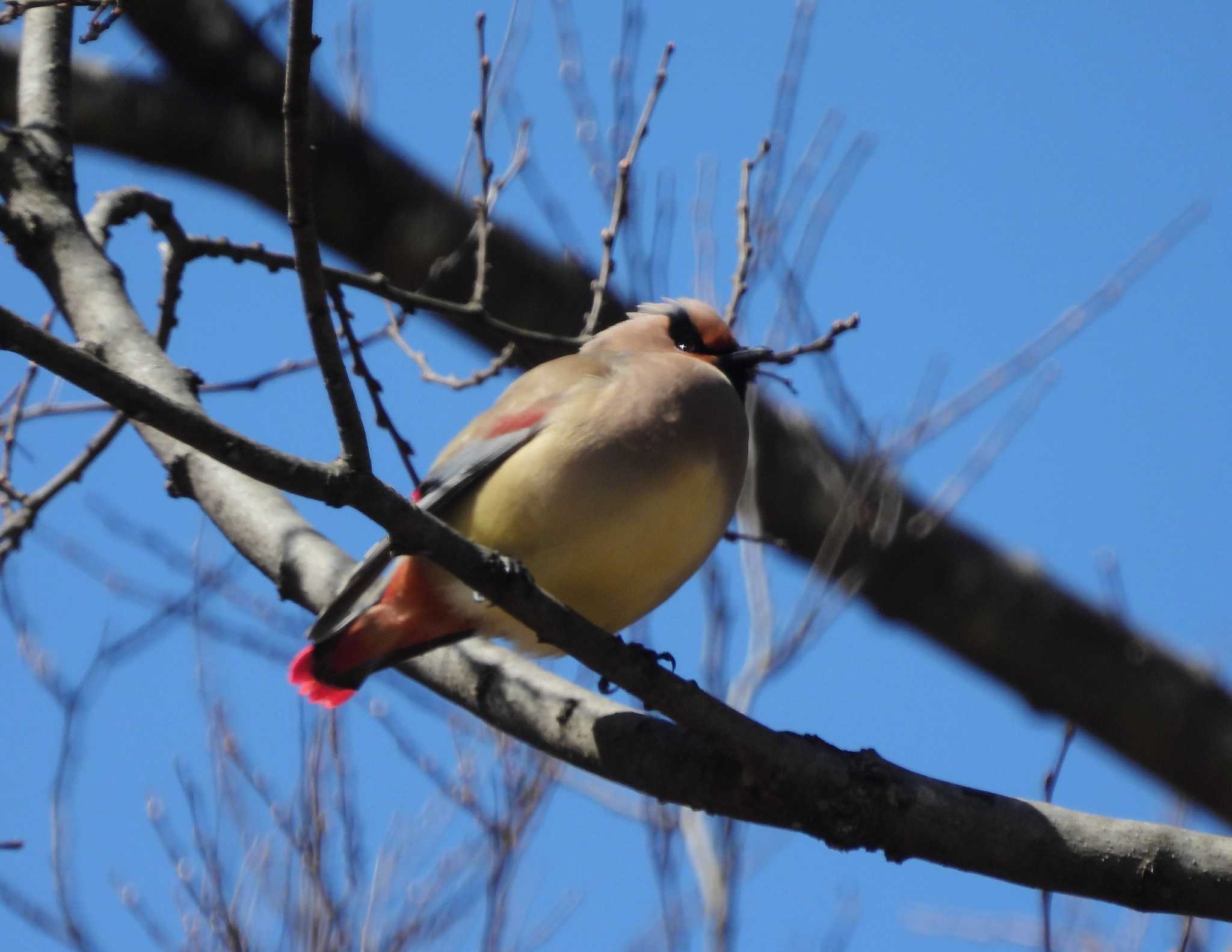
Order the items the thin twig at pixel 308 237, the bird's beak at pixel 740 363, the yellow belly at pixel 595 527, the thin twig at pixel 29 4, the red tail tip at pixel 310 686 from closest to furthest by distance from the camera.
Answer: the thin twig at pixel 308 237, the thin twig at pixel 29 4, the yellow belly at pixel 595 527, the red tail tip at pixel 310 686, the bird's beak at pixel 740 363

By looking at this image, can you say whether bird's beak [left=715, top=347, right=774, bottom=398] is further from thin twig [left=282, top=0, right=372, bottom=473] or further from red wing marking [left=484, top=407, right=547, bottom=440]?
thin twig [left=282, top=0, right=372, bottom=473]

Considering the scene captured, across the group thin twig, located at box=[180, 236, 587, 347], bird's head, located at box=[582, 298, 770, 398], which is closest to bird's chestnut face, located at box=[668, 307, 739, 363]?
bird's head, located at box=[582, 298, 770, 398]

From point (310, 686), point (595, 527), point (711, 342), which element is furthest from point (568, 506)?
point (711, 342)

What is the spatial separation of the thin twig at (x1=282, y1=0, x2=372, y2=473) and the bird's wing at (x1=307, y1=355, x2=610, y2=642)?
77 cm

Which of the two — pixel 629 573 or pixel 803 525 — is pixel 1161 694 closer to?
pixel 803 525

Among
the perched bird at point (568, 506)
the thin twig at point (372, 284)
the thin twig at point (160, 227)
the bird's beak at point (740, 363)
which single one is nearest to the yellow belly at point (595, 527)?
the perched bird at point (568, 506)

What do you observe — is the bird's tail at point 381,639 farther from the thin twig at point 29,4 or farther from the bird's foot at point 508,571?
the thin twig at point 29,4

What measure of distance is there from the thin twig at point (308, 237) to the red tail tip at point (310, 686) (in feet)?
4.18

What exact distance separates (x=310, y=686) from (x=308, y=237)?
5.13ft

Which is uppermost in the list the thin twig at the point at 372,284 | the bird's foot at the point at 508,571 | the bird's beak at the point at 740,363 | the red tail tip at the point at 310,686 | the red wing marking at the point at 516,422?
the bird's beak at the point at 740,363

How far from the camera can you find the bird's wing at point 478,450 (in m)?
3.25

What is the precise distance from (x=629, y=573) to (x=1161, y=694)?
11.5 ft

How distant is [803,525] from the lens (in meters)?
5.87

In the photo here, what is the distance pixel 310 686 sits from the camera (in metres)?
3.56
